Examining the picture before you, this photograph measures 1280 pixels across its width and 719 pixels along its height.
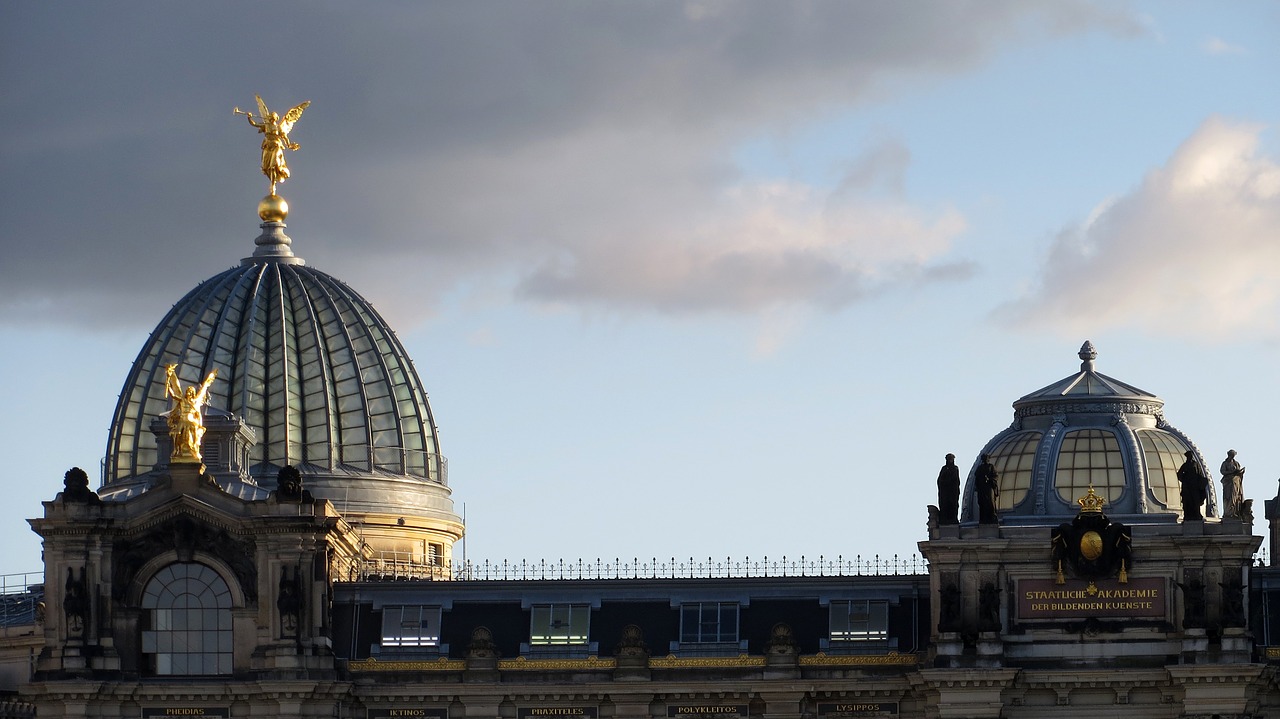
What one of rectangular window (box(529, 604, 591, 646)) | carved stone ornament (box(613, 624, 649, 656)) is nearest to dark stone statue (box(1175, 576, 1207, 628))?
carved stone ornament (box(613, 624, 649, 656))

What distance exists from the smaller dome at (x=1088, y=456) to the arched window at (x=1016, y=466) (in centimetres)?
4

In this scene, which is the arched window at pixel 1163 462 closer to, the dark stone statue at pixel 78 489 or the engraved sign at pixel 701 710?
the engraved sign at pixel 701 710

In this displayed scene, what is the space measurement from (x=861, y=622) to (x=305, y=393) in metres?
33.9

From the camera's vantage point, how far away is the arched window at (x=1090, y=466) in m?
129

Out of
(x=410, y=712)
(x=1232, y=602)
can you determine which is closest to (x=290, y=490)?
(x=410, y=712)

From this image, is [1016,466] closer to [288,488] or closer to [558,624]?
[558,624]

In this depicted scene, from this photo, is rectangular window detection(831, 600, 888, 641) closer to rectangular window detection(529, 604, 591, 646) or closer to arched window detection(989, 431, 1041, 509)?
arched window detection(989, 431, 1041, 509)

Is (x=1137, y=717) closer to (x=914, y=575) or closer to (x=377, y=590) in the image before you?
(x=914, y=575)

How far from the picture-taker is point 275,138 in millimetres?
152375

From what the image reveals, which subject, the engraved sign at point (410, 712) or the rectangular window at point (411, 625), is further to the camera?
the rectangular window at point (411, 625)

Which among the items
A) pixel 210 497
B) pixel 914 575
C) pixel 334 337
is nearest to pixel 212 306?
pixel 334 337

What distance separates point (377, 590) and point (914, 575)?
72.4 feet

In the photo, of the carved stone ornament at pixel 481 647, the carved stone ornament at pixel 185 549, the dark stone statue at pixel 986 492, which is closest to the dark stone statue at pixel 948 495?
the dark stone statue at pixel 986 492

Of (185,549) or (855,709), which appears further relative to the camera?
(185,549)
